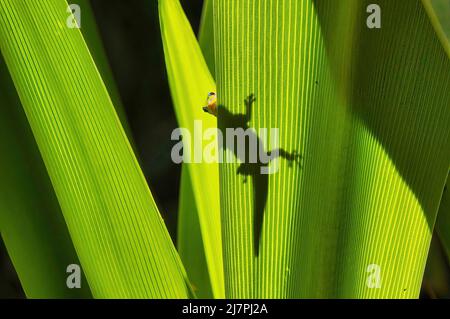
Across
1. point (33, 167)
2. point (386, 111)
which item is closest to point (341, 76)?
point (386, 111)

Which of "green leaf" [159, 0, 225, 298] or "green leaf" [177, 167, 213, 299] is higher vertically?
"green leaf" [159, 0, 225, 298]

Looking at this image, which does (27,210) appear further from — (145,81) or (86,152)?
(145,81)

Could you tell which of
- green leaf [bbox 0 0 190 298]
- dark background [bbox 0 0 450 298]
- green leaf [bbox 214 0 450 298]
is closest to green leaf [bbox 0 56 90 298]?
green leaf [bbox 0 0 190 298]

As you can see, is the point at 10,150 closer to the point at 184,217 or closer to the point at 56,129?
the point at 56,129

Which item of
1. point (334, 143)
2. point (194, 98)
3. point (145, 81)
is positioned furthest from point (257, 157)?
point (145, 81)

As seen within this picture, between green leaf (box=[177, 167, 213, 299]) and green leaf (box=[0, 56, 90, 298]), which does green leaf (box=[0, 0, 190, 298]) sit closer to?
green leaf (box=[0, 56, 90, 298])
